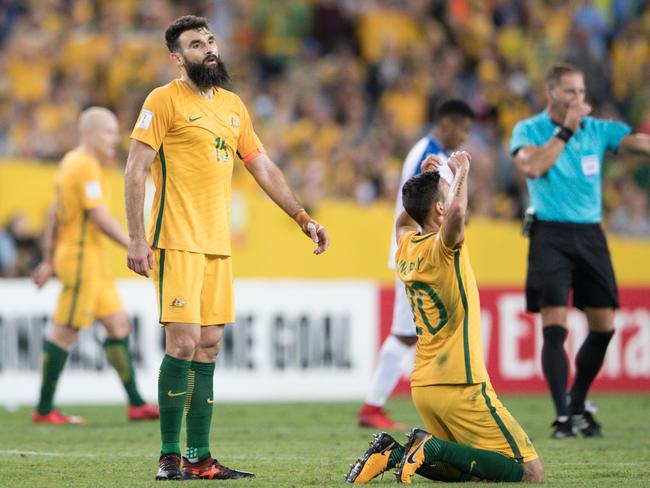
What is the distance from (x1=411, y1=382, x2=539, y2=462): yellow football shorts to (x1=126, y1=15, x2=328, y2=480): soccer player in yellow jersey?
1065mm

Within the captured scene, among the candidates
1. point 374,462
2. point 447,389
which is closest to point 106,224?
point 374,462

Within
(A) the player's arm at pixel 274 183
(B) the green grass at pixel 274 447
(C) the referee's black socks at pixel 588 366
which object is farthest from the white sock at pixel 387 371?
(A) the player's arm at pixel 274 183

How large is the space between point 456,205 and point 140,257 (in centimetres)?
159

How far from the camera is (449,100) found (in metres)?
9.41

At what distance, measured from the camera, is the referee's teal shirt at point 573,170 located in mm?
8867

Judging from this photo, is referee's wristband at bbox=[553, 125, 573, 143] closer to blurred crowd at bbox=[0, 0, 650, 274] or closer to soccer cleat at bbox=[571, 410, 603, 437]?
soccer cleat at bbox=[571, 410, 603, 437]

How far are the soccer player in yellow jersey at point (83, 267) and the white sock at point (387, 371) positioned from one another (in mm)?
1988

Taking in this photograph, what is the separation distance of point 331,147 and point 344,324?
3.60 meters

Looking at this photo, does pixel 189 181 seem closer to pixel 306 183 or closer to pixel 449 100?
pixel 449 100

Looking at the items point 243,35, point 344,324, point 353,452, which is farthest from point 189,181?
point 243,35

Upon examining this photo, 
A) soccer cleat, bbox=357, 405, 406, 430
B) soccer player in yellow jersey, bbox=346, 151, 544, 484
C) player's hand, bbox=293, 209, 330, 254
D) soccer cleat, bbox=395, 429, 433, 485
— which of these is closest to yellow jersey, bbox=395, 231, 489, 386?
soccer player in yellow jersey, bbox=346, 151, 544, 484

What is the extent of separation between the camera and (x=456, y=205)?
5.76 metres

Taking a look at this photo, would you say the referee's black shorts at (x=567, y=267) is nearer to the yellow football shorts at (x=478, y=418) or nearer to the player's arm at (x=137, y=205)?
the yellow football shorts at (x=478, y=418)

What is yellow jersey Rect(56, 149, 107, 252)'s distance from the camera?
10062mm
